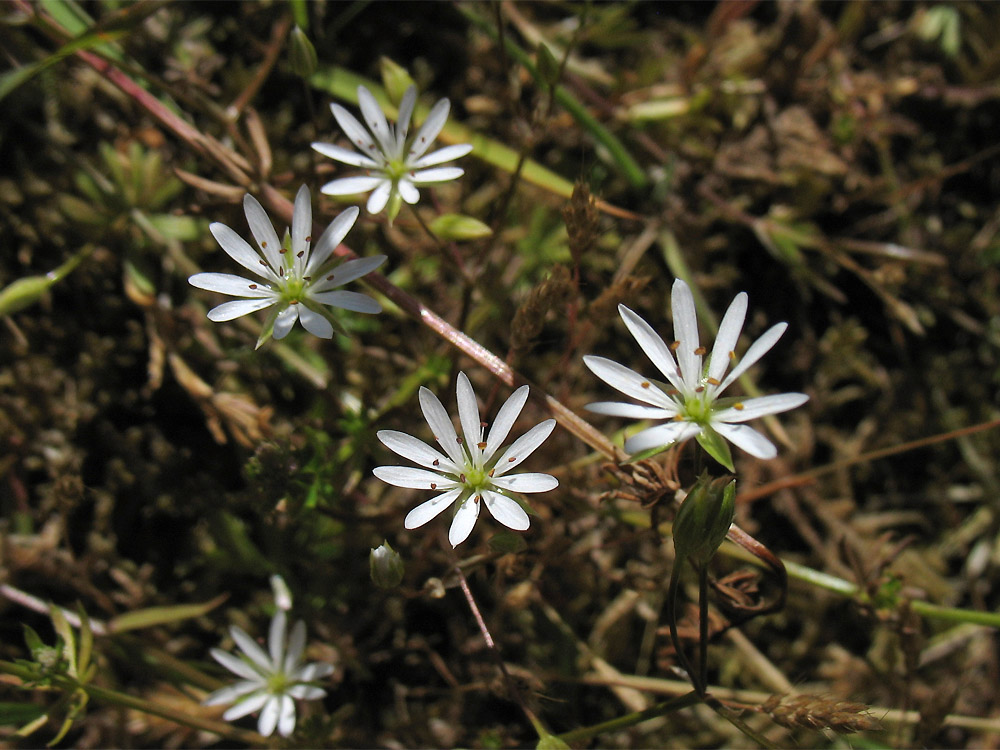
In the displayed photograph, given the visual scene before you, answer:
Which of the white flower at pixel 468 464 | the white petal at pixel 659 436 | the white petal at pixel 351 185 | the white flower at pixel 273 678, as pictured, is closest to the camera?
the white petal at pixel 659 436

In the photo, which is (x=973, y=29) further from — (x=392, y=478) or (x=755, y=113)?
(x=392, y=478)

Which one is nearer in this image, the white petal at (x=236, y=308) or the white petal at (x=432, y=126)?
the white petal at (x=236, y=308)

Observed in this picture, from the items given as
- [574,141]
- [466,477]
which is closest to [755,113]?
[574,141]

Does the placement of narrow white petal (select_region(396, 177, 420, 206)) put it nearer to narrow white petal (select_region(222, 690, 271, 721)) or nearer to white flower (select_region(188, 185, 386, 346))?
white flower (select_region(188, 185, 386, 346))

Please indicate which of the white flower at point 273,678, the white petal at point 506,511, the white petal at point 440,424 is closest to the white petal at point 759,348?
the white petal at point 506,511

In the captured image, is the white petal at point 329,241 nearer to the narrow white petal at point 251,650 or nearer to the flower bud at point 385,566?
the flower bud at point 385,566

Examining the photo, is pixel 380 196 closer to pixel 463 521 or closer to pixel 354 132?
pixel 354 132

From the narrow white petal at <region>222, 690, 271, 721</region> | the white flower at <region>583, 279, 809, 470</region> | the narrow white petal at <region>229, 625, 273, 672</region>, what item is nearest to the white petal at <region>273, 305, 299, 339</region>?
the white flower at <region>583, 279, 809, 470</region>
